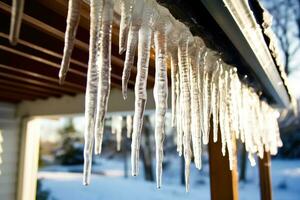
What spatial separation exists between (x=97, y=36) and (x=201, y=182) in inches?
447

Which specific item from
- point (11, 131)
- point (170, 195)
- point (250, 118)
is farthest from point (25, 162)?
point (170, 195)

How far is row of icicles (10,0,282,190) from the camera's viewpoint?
820 millimetres

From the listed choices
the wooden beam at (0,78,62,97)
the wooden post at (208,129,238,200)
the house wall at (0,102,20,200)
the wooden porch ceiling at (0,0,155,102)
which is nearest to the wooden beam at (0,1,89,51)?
the wooden porch ceiling at (0,0,155,102)

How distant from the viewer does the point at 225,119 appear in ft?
5.37

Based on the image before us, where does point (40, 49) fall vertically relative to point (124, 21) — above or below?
above

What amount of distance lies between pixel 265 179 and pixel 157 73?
2.94 meters

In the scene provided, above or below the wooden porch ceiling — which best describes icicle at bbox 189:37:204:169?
below

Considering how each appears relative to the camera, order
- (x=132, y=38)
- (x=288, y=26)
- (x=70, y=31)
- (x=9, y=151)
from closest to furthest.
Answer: (x=70, y=31) → (x=132, y=38) → (x=9, y=151) → (x=288, y=26)

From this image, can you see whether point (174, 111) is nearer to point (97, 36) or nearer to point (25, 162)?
point (97, 36)

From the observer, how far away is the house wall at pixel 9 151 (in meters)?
3.85

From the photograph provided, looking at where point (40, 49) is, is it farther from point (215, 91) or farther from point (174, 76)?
point (215, 91)

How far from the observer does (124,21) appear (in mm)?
896

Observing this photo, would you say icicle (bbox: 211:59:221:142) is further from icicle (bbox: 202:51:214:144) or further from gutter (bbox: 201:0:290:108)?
gutter (bbox: 201:0:290:108)

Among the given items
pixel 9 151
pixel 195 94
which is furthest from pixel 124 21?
pixel 9 151
